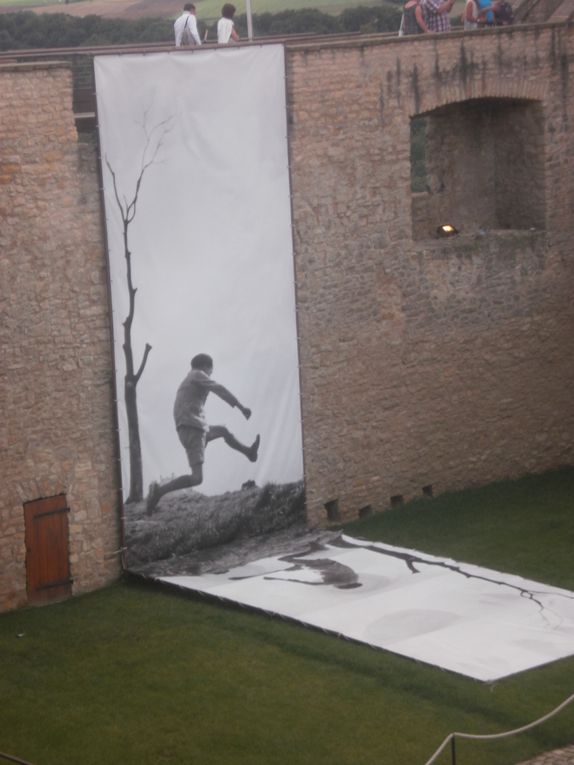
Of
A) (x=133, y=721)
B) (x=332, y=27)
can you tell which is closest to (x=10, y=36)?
(x=332, y=27)

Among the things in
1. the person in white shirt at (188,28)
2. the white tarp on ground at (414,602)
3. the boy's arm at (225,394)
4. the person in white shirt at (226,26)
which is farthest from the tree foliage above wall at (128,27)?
the white tarp on ground at (414,602)

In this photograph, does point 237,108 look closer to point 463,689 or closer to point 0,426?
point 0,426

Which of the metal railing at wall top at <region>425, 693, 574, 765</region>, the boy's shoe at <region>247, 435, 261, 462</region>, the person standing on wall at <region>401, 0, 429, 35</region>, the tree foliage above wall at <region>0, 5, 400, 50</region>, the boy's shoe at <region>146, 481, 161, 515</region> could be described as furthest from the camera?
the tree foliage above wall at <region>0, 5, 400, 50</region>

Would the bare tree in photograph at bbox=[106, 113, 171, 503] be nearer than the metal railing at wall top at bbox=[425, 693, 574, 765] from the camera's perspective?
No

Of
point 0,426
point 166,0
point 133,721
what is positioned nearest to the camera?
point 133,721

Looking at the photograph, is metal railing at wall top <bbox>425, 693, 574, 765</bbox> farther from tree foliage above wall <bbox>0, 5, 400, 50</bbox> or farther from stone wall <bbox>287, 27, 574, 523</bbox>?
tree foliage above wall <bbox>0, 5, 400, 50</bbox>

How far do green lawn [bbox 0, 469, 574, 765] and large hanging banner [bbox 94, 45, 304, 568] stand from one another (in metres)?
1.44

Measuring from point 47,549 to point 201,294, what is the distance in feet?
10.5

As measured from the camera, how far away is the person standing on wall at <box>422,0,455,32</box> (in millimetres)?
20047

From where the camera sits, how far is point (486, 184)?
69.0 feet

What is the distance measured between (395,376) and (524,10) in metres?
5.78

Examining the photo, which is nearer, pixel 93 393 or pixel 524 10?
pixel 93 393

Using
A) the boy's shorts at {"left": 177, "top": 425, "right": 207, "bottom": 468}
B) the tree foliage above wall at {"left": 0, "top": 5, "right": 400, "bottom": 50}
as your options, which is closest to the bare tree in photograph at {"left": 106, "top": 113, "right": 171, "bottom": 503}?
the boy's shorts at {"left": 177, "top": 425, "right": 207, "bottom": 468}

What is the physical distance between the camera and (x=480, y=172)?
21.0 m
